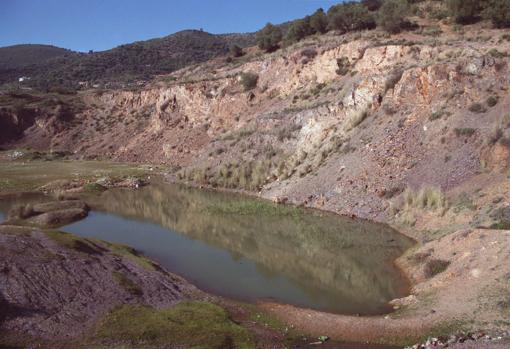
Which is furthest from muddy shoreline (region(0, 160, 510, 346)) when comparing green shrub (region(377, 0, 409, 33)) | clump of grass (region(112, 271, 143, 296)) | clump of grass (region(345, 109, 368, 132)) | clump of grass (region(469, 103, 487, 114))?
green shrub (region(377, 0, 409, 33))

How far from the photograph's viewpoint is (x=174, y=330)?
19.4m

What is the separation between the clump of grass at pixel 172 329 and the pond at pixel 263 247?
4356 millimetres

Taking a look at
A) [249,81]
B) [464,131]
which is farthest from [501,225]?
[249,81]

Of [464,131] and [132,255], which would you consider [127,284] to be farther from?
[464,131]

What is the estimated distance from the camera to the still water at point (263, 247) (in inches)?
1022

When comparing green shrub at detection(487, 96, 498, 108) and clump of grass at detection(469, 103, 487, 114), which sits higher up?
green shrub at detection(487, 96, 498, 108)

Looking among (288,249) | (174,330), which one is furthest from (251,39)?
(174,330)

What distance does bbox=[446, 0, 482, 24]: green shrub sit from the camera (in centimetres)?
6091

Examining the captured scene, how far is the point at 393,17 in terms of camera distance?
2571 inches

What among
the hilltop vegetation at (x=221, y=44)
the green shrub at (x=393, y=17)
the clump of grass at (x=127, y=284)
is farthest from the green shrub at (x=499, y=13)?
the clump of grass at (x=127, y=284)

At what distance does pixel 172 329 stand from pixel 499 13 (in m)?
55.4

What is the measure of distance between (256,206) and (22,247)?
2446 cm

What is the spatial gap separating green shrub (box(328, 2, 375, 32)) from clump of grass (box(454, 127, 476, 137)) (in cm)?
3932

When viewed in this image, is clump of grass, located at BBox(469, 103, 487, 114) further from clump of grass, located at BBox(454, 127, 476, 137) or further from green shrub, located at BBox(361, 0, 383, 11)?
green shrub, located at BBox(361, 0, 383, 11)
